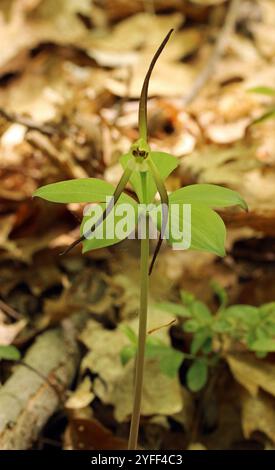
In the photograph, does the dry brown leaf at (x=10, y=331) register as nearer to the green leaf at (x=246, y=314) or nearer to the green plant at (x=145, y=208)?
the green leaf at (x=246, y=314)

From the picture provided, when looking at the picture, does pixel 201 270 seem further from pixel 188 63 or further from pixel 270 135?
pixel 188 63

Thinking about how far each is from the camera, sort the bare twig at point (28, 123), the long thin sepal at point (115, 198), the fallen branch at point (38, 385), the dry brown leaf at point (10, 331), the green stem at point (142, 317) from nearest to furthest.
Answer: the long thin sepal at point (115, 198), the green stem at point (142, 317), the fallen branch at point (38, 385), the dry brown leaf at point (10, 331), the bare twig at point (28, 123)

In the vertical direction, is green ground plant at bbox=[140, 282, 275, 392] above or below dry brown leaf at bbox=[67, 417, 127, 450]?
above

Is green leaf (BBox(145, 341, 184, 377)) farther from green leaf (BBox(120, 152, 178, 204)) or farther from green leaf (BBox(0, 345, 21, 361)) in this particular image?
green leaf (BBox(120, 152, 178, 204))

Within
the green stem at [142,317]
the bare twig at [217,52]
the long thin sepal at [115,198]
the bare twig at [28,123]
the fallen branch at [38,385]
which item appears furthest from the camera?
the bare twig at [217,52]

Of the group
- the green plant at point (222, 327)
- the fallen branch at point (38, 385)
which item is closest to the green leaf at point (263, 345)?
the green plant at point (222, 327)

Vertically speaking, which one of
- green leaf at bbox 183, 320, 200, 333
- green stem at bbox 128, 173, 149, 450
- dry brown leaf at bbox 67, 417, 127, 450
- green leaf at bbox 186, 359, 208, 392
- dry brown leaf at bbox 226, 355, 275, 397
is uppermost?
A: green stem at bbox 128, 173, 149, 450

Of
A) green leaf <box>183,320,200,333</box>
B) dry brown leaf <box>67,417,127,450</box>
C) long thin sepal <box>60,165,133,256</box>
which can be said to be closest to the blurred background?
dry brown leaf <box>67,417,127,450</box>

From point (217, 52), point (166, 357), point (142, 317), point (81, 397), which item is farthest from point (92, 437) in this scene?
point (217, 52)
